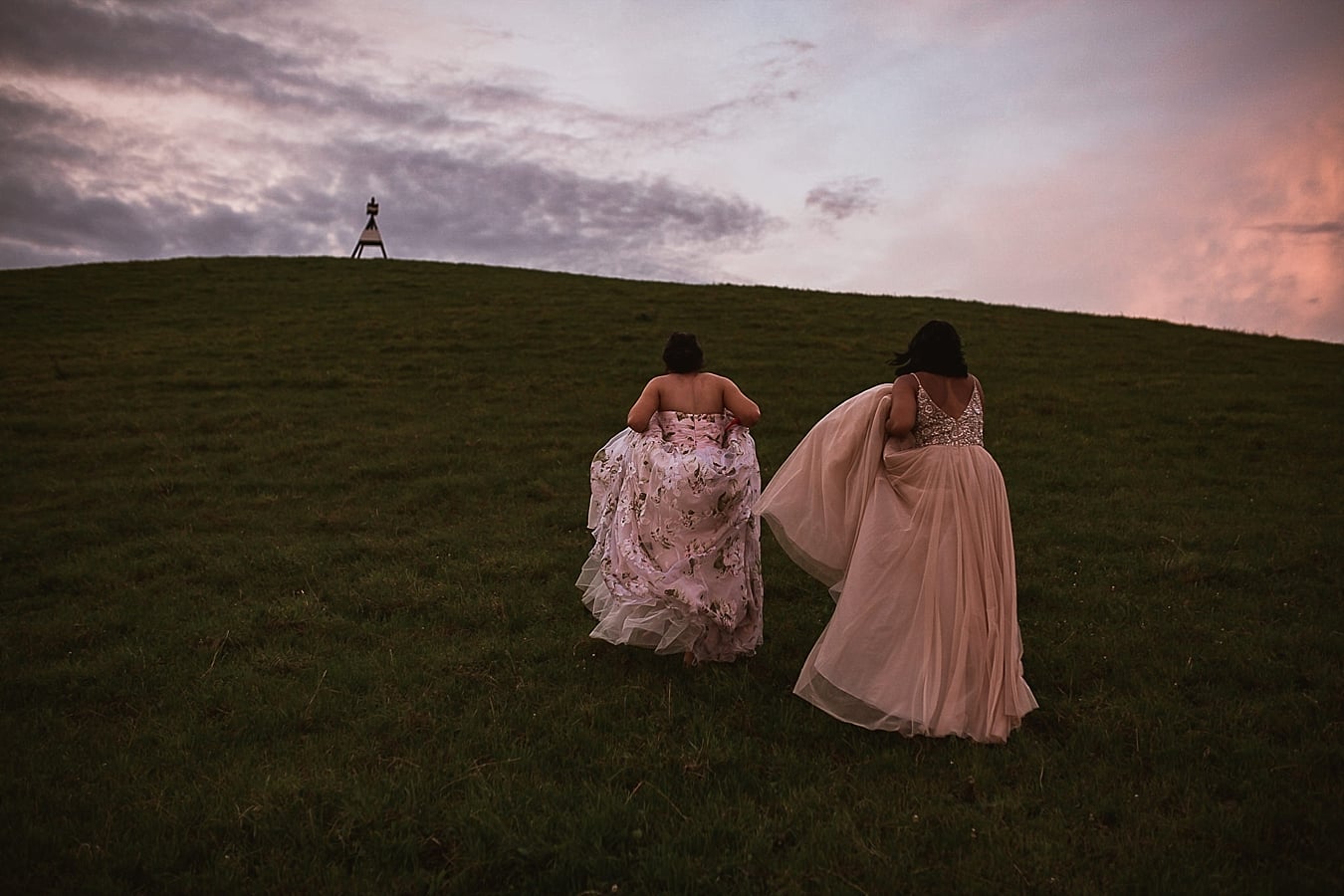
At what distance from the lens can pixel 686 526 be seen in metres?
7.56

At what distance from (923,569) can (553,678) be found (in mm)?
3500

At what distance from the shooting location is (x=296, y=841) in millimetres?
4977

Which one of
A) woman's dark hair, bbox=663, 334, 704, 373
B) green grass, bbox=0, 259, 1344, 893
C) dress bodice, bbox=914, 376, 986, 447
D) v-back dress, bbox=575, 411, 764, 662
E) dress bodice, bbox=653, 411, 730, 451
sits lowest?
green grass, bbox=0, 259, 1344, 893

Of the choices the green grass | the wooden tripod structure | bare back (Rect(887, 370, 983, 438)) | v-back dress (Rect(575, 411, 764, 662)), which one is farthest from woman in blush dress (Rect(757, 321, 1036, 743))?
the wooden tripod structure

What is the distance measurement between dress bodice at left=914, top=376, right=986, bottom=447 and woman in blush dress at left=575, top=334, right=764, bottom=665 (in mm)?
1534

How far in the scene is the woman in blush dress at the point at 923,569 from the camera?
20.7ft

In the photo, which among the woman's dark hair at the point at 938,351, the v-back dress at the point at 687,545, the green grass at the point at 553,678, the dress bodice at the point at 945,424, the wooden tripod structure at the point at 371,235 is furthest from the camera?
the wooden tripod structure at the point at 371,235

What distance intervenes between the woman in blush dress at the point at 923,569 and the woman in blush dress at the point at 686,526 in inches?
39.7

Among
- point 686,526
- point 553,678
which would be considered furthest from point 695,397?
point 553,678

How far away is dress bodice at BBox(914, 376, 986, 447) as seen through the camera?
6.69 metres

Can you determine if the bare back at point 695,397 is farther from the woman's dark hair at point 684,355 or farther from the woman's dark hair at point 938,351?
the woman's dark hair at point 938,351

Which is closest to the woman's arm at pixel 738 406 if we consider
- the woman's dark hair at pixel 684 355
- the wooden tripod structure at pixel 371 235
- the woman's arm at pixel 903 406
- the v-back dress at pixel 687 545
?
the v-back dress at pixel 687 545

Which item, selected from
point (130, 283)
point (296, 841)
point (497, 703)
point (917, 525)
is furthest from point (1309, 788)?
point (130, 283)

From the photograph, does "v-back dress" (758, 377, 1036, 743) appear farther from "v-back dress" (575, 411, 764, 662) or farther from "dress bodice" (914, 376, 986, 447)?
"v-back dress" (575, 411, 764, 662)
